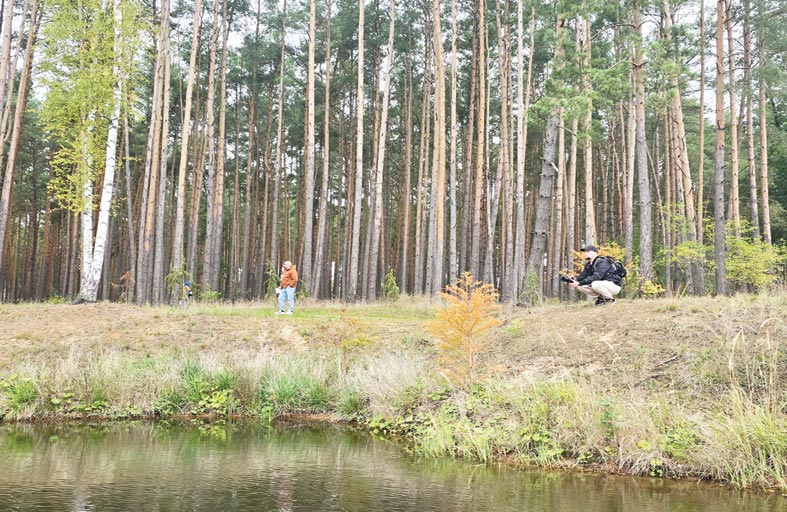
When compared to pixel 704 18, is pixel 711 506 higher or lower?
→ lower

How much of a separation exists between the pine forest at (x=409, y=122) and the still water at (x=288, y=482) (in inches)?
293

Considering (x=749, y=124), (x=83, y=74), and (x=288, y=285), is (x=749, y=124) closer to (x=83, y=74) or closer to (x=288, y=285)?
(x=288, y=285)

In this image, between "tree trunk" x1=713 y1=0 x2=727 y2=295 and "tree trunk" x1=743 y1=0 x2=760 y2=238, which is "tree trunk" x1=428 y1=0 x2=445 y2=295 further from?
"tree trunk" x1=743 y1=0 x2=760 y2=238

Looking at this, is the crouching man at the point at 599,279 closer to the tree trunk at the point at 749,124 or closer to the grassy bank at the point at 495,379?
the grassy bank at the point at 495,379

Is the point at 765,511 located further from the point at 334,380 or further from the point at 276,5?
the point at 276,5

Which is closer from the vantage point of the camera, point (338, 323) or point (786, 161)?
point (338, 323)

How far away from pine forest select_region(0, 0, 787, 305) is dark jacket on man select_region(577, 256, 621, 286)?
2.44 meters

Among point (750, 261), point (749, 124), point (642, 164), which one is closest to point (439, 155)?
point (642, 164)

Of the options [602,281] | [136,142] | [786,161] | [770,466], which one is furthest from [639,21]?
[136,142]

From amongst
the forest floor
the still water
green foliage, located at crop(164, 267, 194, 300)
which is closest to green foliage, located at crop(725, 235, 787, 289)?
the forest floor

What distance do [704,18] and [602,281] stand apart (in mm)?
17457

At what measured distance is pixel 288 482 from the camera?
18.1 ft

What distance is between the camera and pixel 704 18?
72.3ft

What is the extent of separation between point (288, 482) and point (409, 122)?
23.7 m
